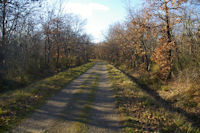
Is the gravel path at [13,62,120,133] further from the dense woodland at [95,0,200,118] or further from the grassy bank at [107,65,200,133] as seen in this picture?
the dense woodland at [95,0,200,118]

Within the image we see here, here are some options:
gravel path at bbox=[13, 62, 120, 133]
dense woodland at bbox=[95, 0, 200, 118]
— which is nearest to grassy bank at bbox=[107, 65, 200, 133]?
gravel path at bbox=[13, 62, 120, 133]

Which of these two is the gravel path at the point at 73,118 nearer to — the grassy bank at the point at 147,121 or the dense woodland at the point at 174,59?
the grassy bank at the point at 147,121

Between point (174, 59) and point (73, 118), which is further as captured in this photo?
point (174, 59)

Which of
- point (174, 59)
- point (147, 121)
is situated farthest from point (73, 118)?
point (174, 59)

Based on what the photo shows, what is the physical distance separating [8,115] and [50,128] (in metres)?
2.06

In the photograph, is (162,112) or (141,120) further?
(162,112)

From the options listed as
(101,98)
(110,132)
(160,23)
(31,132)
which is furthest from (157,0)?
(31,132)

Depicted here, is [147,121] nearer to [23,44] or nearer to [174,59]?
[174,59]

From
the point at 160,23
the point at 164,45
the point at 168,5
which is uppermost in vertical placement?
the point at 168,5

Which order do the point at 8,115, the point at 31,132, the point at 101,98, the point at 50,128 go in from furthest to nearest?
the point at 101,98, the point at 8,115, the point at 50,128, the point at 31,132

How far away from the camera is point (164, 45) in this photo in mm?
12992

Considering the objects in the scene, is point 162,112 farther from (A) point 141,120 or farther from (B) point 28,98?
(B) point 28,98

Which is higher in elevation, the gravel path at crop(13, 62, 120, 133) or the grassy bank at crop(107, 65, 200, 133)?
the gravel path at crop(13, 62, 120, 133)

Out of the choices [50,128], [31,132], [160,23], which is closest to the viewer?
[31,132]
